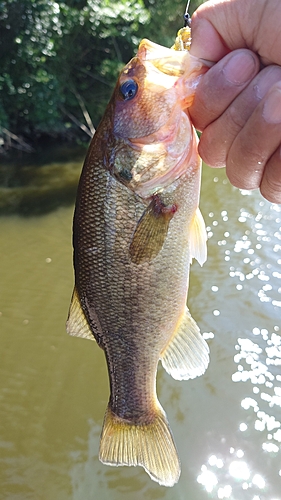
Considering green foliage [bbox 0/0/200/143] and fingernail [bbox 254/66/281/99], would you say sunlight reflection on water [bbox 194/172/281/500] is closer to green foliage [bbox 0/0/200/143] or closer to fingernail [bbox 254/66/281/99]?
fingernail [bbox 254/66/281/99]

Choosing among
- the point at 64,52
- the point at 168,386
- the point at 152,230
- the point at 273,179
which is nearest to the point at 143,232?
the point at 152,230

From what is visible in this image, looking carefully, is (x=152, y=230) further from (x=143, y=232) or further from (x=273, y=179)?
(x=273, y=179)

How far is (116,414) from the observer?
6.77 ft

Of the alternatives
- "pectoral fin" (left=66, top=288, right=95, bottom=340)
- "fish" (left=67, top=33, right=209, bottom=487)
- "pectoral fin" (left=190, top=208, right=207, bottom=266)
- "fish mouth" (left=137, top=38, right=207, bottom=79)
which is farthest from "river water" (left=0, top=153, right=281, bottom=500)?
"fish mouth" (left=137, top=38, right=207, bottom=79)

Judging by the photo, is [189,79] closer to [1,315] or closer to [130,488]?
[130,488]

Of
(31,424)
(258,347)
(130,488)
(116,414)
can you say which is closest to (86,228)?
(116,414)

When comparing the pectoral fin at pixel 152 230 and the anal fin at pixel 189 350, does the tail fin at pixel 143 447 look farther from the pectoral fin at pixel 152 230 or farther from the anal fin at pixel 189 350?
the pectoral fin at pixel 152 230

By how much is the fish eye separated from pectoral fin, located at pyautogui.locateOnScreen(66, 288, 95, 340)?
0.88 m

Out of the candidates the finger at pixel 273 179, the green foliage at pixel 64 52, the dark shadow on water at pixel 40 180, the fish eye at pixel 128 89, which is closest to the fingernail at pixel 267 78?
the finger at pixel 273 179

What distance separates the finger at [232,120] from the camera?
1428 mm

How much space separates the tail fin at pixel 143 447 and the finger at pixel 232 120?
1.24m

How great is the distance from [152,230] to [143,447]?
1.06 metres

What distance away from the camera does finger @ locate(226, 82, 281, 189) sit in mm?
1383

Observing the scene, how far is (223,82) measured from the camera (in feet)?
4.80
